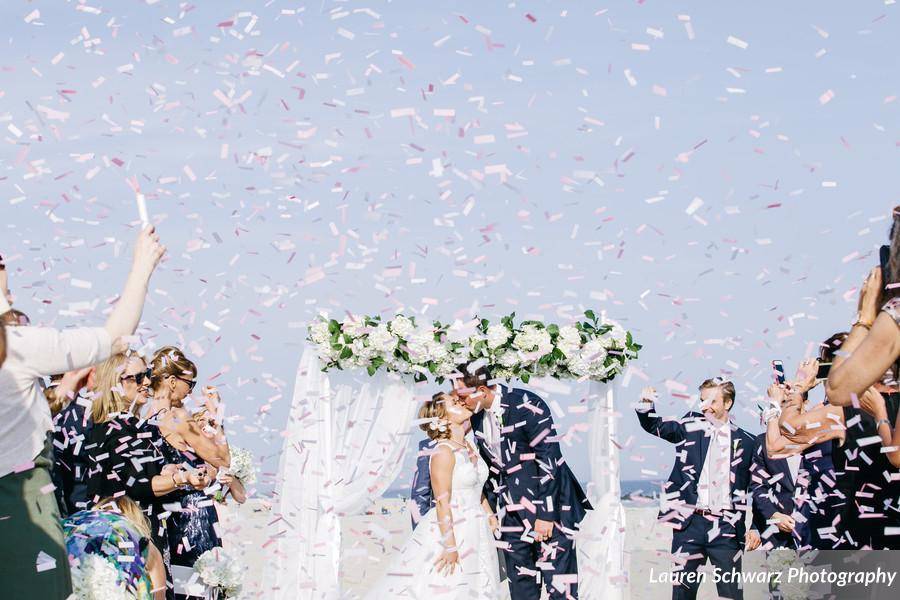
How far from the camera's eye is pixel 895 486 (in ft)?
19.6

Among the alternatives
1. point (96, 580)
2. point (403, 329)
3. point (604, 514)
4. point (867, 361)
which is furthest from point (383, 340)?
point (867, 361)

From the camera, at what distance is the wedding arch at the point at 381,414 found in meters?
11.2

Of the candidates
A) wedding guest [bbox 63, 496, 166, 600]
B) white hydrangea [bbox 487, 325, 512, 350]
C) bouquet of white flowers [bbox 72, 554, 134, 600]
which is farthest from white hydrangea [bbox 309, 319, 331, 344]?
bouquet of white flowers [bbox 72, 554, 134, 600]

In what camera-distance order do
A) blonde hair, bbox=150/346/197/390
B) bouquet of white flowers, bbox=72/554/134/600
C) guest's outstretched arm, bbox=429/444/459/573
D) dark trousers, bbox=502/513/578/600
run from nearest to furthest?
bouquet of white flowers, bbox=72/554/134/600 → blonde hair, bbox=150/346/197/390 → guest's outstretched arm, bbox=429/444/459/573 → dark trousers, bbox=502/513/578/600

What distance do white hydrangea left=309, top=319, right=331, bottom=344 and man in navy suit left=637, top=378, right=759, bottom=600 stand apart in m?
3.17

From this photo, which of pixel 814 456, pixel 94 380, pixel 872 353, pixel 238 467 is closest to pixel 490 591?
pixel 238 467

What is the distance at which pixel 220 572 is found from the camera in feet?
27.2

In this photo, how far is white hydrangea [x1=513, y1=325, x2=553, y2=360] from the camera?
446 inches

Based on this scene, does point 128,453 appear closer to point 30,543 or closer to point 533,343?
point 30,543

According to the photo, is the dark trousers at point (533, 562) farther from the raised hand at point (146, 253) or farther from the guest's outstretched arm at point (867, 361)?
the raised hand at point (146, 253)

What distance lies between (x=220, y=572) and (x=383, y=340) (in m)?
3.44

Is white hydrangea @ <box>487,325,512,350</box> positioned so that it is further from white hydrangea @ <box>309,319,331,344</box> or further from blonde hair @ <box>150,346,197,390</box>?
blonde hair @ <box>150,346,197,390</box>

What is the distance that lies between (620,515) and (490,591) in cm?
270

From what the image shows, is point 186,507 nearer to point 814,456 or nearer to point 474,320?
point 474,320
